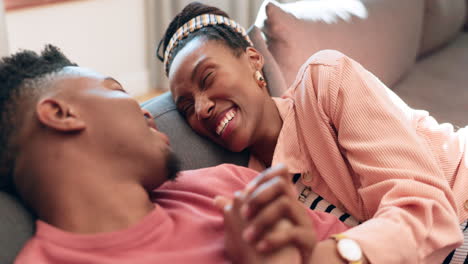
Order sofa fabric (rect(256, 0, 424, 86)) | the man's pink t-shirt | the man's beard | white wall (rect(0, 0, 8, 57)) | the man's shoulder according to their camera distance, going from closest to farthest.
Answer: the man's pink t-shirt → the man's beard → the man's shoulder → sofa fabric (rect(256, 0, 424, 86)) → white wall (rect(0, 0, 8, 57))

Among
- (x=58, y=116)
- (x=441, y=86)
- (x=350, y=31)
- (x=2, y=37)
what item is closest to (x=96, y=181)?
(x=58, y=116)

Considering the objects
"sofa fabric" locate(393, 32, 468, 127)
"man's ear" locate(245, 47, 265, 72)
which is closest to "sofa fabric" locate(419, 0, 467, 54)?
"sofa fabric" locate(393, 32, 468, 127)

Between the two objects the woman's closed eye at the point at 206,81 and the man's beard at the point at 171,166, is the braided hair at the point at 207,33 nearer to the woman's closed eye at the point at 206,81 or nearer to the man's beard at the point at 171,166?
the woman's closed eye at the point at 206,81

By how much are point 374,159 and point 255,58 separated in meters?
0.53

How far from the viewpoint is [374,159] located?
114 centimetres

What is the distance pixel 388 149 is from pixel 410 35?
134cm

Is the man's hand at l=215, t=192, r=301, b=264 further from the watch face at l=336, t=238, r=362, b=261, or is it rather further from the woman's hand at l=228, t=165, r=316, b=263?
the watch face at l=336, t=238, r=362, b=261

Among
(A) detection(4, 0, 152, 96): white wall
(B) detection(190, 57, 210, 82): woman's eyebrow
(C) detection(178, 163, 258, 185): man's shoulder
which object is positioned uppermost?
(B) detection(190, 57, 210, 82): woman's eyebrow

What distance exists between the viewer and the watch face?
97 cm

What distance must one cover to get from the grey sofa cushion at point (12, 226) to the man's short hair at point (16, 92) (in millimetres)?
32

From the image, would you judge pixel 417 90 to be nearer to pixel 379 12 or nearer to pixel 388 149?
pixel 379 12

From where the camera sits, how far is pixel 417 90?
7.53ft

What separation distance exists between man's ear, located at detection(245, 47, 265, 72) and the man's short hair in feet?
1.95

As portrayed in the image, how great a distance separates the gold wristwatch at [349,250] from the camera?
0.96 m
